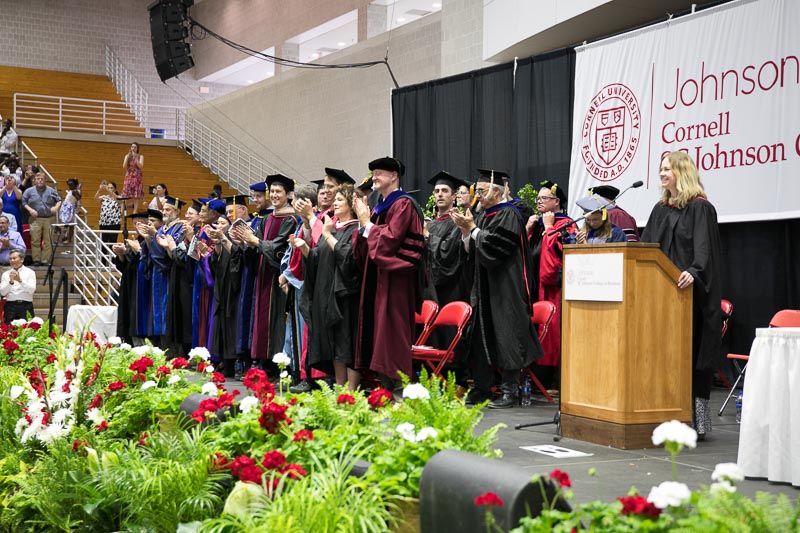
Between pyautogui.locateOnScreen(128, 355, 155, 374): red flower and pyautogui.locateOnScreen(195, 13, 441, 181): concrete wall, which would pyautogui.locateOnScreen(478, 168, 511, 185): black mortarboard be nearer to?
pyautogui.locateOnScreen(128, 355, 155, 374): red flower

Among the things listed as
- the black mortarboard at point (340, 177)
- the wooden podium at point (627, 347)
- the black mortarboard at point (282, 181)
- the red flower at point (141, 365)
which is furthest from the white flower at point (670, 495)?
the black mortarboard at point (282, 181)

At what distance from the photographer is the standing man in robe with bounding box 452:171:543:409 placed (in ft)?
23.0

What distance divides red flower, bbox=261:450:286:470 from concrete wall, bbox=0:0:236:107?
21761 mm

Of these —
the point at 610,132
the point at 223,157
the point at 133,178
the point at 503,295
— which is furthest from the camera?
the point at 223,157

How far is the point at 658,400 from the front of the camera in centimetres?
521

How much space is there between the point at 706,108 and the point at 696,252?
369 centimetres

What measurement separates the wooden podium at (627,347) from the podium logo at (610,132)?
14.9 feet

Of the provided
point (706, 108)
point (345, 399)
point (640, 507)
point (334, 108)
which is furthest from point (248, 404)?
point (334, 108)

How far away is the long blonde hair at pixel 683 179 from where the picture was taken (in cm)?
563

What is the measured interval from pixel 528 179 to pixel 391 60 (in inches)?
197

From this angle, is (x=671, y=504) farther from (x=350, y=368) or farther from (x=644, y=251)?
(x=350, y=368)

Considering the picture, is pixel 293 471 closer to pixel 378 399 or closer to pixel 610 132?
pixel 378 399

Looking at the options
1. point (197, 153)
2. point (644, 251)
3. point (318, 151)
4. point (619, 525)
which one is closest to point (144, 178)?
point (197, 153)

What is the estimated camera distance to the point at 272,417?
11.7ft
